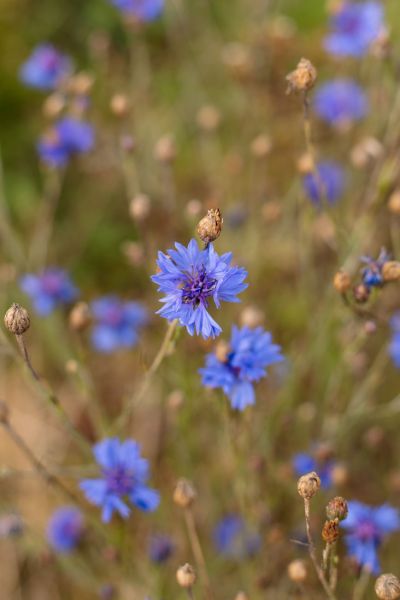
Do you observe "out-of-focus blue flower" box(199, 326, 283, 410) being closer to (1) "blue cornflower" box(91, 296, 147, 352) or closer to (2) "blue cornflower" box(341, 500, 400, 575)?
(2) "blue cornflower" box(341, 500, 400, 575)

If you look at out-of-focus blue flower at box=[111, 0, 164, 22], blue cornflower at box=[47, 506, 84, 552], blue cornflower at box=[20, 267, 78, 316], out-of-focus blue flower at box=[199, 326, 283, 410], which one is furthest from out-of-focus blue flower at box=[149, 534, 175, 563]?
out-of-focus blue flower at box=[111, 0, 164, 22]

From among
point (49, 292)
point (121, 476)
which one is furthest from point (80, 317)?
point (49, 292)

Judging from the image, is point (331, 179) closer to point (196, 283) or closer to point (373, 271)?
point (373, 271)

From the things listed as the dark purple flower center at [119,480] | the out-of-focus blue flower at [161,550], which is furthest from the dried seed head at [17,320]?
the out-of-focus blue flower at [161,550]

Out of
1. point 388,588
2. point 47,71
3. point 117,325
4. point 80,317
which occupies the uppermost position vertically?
point 47,71

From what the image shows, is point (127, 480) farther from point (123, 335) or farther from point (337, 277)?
point (123, 335)

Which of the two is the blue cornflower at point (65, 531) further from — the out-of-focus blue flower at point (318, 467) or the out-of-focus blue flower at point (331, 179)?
the out-of-focus blue flower at point (331, 179)
